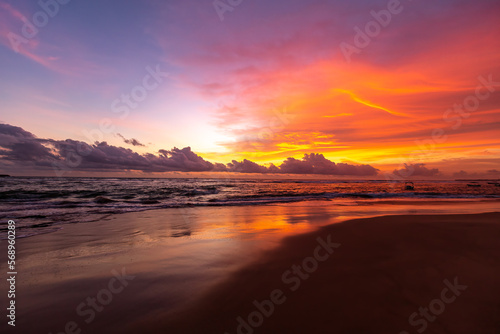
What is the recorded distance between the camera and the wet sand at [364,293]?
328cm

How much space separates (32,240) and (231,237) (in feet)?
22.7

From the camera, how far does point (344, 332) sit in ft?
10.2

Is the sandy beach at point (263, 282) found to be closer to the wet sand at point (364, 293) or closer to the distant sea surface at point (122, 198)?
the wet sand at point (364, 293)

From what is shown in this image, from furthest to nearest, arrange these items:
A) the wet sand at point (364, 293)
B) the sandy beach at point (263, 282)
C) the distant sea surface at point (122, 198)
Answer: the distant sea surface at point (122, 198)
the sandy beach at point (263, 282)
the wet sand at point (364, 293)

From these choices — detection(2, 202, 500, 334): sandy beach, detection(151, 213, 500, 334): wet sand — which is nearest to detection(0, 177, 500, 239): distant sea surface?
detection(2, 202, 500, 334): sandy beach

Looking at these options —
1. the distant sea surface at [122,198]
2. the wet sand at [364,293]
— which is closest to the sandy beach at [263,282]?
the wet sand at [364,293]

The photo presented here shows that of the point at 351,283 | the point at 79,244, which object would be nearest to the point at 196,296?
the point at 351,283

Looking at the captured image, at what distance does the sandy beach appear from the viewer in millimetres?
3377

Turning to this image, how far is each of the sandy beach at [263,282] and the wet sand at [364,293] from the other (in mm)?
20

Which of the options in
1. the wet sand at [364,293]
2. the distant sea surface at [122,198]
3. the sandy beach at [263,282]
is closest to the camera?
the wet sand at [364,293]

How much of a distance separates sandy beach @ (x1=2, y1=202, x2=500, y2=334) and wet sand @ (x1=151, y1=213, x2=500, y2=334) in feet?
0.06

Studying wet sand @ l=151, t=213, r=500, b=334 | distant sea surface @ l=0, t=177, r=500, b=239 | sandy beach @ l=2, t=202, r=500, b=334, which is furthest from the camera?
distant sea surface @ l=0, t=177, r=500, b=239

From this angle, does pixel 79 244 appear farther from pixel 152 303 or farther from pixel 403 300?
pixel 403 300

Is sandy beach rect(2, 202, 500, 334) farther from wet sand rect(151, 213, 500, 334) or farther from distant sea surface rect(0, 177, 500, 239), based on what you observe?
distant sea surface rect(0, 177, 500, 239)
